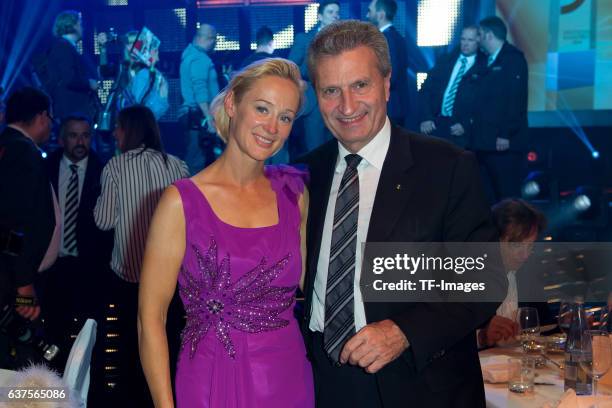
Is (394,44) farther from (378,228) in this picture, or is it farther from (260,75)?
Result: (378,228)

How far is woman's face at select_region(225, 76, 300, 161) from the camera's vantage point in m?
2.17

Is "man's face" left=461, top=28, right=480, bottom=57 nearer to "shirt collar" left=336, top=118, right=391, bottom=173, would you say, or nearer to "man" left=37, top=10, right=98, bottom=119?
"man" left=37, top=10, right=98, bottom=119

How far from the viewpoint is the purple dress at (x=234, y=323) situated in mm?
2111

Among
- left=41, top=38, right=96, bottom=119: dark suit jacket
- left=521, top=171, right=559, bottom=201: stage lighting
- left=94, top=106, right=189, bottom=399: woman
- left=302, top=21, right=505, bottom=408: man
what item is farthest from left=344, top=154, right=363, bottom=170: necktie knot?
left=41, top=38, right=96, bottom=119: dark suit jacket

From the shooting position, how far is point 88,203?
226 inches

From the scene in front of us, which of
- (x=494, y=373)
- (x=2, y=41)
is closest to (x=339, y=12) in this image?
(x=2, y=41)

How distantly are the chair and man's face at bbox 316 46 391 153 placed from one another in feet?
3.08

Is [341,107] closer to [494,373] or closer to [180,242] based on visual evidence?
[180,242]

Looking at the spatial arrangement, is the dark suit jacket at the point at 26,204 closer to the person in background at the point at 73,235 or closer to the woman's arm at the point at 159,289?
the person in background at the point at 73,235

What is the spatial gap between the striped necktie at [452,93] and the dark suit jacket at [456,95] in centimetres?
3

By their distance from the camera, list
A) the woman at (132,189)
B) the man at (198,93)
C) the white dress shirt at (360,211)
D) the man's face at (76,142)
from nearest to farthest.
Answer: the white dress shirt at (360,211) → the woman at (132,189) → the man's face at (76,142) → the man at (198,93)

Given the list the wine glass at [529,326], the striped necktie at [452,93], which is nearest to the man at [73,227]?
the striped necktie at [452,93]

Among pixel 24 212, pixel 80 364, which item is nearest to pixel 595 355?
pixel 80 364

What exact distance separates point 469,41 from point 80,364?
5.71m
